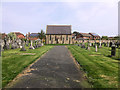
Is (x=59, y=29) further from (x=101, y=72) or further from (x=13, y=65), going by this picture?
(x=101, y=72)

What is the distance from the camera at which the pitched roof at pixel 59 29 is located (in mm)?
51366

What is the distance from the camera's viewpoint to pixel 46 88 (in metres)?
3.81

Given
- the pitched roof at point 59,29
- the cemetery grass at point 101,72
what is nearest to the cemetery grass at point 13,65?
the cemetery grass at point 101,72

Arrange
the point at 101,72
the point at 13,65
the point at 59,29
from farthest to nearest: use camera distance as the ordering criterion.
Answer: the point at 59,29
the point at 13,65
the point at 101,72

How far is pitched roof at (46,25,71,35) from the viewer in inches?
2022

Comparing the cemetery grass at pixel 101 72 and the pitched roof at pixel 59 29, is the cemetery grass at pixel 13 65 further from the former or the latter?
the pitched roof at pixel 59 29

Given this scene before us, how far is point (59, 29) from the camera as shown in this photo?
53.4 m

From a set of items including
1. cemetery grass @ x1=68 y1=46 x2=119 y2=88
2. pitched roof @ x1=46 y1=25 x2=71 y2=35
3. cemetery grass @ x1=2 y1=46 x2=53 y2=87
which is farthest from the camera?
pitched roof @ x1=46 y1=25 x2=71 y2=35

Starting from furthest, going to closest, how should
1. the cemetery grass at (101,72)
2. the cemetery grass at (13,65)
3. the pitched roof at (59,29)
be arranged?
the pitched roof at (59,29)
the cemetery grass at (13,65)
the cemetery grass at (101,72)

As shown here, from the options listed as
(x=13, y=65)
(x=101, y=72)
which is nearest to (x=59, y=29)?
(x=13, y=65)

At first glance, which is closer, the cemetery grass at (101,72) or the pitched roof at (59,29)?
the cemetery grass at (101,72)

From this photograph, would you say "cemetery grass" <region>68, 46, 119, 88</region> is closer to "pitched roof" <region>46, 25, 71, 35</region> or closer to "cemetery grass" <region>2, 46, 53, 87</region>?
"cemetery grass" <region>2, 46, 53, 87</region>

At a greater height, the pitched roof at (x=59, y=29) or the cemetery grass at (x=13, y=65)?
the pitched roof at (x=59, y=29)

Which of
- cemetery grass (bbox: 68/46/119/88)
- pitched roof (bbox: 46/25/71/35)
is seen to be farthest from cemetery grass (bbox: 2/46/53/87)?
pitched roof (bbox: 46/25/71/35)
